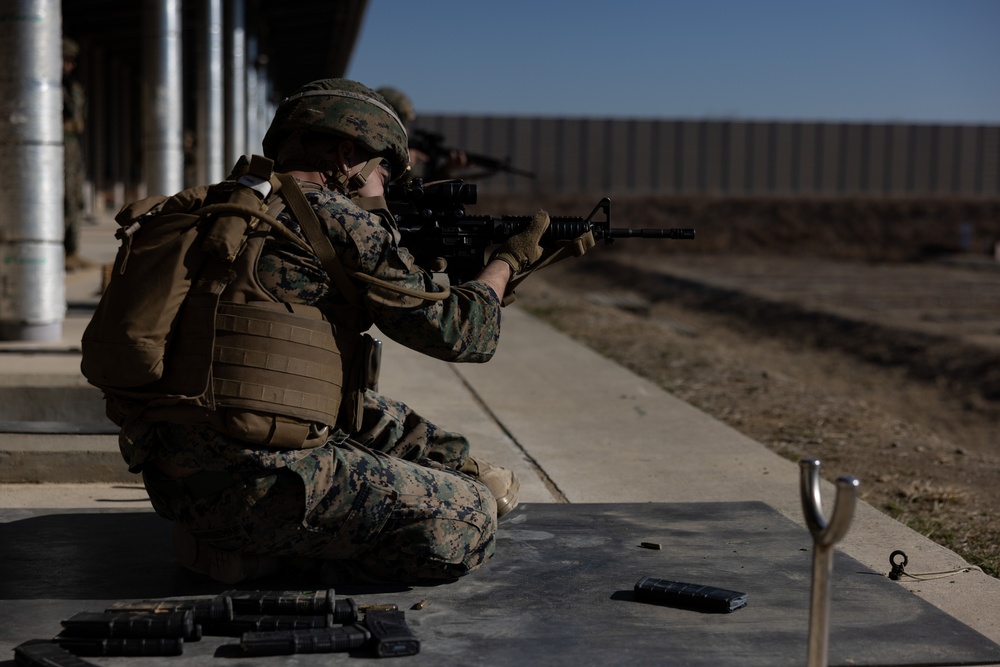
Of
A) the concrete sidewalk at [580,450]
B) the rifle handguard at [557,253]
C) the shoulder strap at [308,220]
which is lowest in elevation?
the concrete sidewalk at [580,450]

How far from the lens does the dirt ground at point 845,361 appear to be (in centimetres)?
570

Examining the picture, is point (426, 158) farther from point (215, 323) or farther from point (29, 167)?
point (215, 323)

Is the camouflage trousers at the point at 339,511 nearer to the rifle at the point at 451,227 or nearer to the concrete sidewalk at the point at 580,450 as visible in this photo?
the rifle at the point at 451,227

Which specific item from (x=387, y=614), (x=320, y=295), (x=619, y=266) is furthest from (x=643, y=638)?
(x=619, y=266)

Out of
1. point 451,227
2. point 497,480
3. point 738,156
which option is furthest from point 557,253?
point 738,156

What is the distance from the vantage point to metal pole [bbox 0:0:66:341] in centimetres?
579

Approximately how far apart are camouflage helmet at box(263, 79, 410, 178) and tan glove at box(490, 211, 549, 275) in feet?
1.45

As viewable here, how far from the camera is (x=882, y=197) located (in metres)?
42.6

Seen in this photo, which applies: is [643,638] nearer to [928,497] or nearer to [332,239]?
[332,239]

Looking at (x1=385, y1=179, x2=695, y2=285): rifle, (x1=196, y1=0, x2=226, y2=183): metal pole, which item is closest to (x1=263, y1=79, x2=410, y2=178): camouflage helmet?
(x1=385, y1=179, x2=695, y2=285): rifle

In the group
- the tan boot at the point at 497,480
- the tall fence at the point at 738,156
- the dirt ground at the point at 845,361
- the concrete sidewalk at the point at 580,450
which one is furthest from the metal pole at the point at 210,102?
the tall fence at the point at 738,156

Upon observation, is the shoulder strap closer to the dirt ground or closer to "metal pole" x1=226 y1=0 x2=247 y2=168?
the dirt ground

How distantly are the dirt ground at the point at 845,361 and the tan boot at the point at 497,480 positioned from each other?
1.57m

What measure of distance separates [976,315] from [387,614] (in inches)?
565
